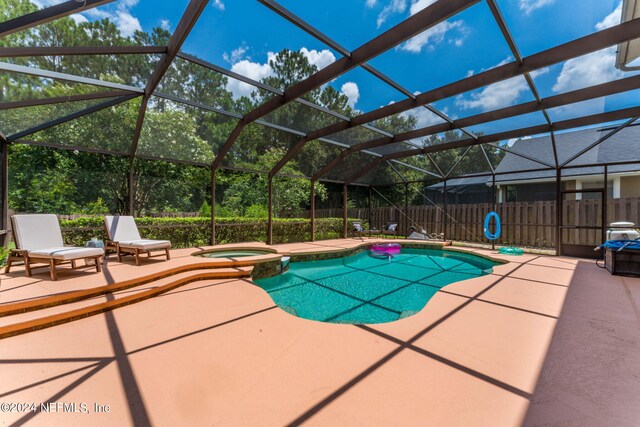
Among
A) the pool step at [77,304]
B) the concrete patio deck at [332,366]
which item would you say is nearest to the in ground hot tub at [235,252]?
the pool step at [77,304]

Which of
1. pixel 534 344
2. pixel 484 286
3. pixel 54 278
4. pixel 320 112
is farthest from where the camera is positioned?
pixel 320 112

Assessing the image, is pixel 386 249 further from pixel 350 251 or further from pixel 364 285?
pixel 364 285

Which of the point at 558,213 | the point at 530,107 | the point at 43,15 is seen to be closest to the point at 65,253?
the point at 43,15

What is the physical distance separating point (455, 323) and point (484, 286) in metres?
1.94

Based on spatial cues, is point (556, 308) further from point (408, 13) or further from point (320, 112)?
point (320, 112)

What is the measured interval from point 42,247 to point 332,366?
5531 mm

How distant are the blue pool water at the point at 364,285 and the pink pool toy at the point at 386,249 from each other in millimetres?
451

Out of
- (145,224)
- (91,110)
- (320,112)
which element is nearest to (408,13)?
(320,112)

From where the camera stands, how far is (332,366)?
2.15 m

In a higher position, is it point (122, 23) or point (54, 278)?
point (122, 23)

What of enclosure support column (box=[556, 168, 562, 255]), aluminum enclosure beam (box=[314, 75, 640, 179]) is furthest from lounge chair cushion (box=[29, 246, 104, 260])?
enclosure support column (box=[556, 168, 562, 255])

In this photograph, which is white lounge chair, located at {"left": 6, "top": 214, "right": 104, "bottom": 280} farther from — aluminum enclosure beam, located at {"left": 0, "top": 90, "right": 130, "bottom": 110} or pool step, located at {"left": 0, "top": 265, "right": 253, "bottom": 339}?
aluminum enclosure beam, located at {"left": 0, "top": 90, "right": 130, "bottom": 110}

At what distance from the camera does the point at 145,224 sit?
7582 mm

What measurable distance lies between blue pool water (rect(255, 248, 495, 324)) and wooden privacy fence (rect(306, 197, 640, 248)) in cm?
262
